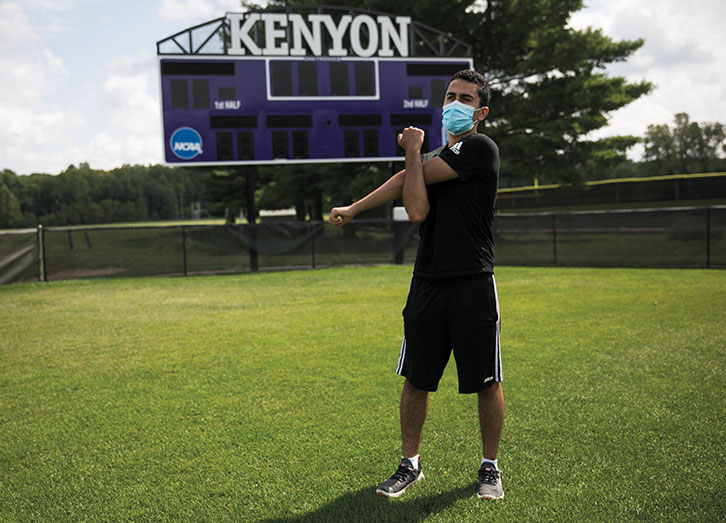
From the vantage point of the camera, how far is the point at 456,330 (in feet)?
9.46

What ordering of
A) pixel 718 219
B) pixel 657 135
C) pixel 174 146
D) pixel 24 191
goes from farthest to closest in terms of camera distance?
1. pixel 24 191
2. pixel 657 135
3. pixel 174 146
4. pixel 718 219

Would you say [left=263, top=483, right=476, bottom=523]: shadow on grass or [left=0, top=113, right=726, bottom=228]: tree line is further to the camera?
[left=0, top=113, right=726, bottom=228]: tree line

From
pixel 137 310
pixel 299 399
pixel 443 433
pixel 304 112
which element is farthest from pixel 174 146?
pixel 443 433

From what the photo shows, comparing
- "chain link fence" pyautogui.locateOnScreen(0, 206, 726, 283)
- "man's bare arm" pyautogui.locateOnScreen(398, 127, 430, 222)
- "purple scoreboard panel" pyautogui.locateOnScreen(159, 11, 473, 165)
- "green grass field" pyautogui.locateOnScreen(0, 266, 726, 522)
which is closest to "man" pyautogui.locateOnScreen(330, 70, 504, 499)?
"man's bare arm" pyautogui.locateOnScreen(398, 127, 430, 222)

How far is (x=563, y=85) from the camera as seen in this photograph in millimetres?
26547

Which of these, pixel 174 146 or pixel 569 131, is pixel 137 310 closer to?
pixel 174 146

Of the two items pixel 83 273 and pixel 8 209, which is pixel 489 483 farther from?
pixel 8 209

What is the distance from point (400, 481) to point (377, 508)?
0.20m

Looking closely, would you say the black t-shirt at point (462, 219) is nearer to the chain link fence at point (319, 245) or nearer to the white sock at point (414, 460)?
the white sock at point (414, 460)

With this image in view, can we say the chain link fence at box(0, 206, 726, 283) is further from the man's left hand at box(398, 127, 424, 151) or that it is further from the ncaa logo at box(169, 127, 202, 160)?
the man's left hand at box(398, 127, 424, 151)

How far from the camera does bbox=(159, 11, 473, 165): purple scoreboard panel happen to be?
1592cm

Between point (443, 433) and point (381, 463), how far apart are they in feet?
1.99

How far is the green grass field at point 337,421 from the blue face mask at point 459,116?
1.82 metres

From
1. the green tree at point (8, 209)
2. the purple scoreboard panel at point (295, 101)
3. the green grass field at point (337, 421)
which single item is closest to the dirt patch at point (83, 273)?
the purple scoreboard panel at point (295, 101)
